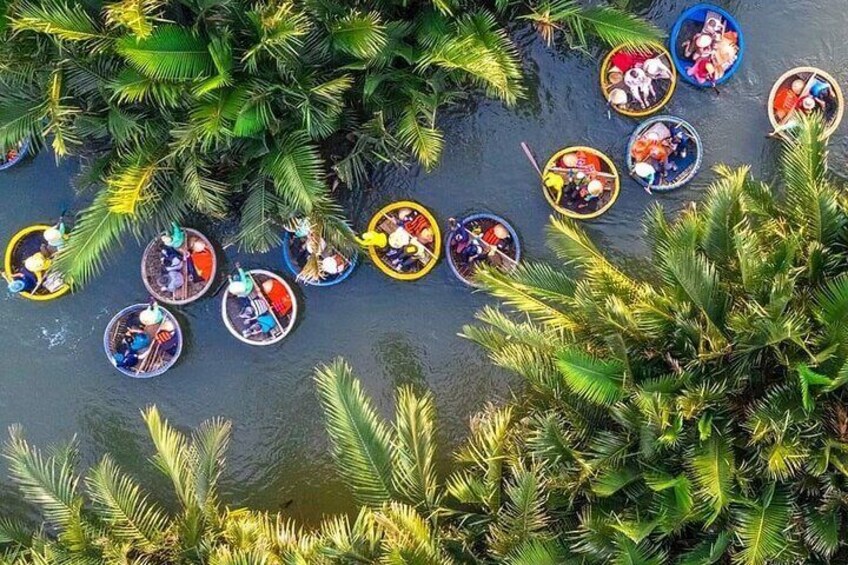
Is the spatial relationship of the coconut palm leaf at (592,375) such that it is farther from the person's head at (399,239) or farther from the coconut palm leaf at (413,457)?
the person's head at (399,239)

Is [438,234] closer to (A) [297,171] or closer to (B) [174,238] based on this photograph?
(A) [297,171]

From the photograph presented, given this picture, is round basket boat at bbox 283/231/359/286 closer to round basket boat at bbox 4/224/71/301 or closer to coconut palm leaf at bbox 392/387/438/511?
coconut palm leaf at bbox 392/387/438/511

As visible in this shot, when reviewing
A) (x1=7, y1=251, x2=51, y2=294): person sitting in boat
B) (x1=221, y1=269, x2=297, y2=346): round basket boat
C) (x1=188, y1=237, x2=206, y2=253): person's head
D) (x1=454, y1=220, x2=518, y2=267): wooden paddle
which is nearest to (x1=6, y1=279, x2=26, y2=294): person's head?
(x1=7, y1=251, x2=51, y2=294): person sitting in boat

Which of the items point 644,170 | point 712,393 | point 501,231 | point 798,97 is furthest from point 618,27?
point 712,393

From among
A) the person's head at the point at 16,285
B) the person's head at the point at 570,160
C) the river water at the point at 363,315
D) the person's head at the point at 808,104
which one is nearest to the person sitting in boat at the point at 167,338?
the river water at the point at 363,315

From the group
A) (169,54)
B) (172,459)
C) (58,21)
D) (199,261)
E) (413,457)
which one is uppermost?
(58,21)

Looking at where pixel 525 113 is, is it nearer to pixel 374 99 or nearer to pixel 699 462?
pixel 374 99
